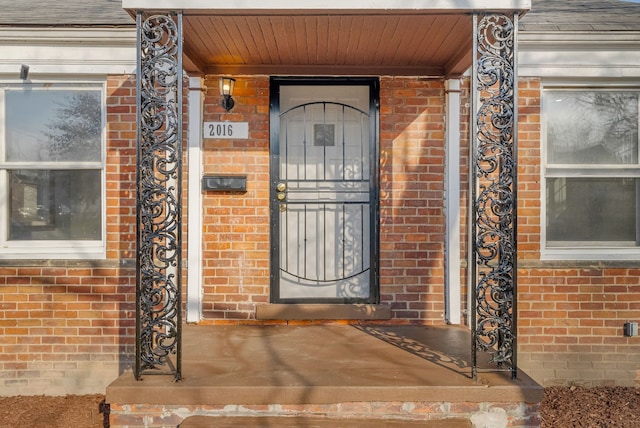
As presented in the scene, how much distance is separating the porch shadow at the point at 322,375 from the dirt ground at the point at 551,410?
993 mm

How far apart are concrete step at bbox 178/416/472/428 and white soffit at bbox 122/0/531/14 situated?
2.60 metres

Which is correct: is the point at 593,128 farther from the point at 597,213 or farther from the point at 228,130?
Result: the point at 228,130

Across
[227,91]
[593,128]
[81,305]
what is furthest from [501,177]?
[81,305]

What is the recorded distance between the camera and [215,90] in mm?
4637

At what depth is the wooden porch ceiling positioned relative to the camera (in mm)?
3520

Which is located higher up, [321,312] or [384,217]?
[384,217]

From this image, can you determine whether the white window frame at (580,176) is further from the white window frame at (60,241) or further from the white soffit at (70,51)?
the white window frame at (60,241)

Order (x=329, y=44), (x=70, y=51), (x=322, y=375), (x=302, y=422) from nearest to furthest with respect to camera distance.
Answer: (x=302, y=422) → (x=322, y=375) → (x=329, y=44) → (x=70, y=51)

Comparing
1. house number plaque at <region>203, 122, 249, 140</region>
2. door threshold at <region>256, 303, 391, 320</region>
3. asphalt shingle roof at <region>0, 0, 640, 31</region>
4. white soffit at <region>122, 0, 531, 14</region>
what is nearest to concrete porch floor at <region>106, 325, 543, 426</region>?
door threshold at <region>256, 303, 391, 320</region>

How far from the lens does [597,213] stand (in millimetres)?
4695

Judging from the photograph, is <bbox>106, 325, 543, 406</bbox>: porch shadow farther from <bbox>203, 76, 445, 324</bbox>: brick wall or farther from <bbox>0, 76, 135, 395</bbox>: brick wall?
<bbox>0, 76, 135, 395</bbox>: brick wall

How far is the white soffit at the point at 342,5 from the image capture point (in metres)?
3.09

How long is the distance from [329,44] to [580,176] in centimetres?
269

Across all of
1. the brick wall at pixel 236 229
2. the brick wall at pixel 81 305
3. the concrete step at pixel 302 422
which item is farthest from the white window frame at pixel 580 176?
the brick wall at pixel 81 305
